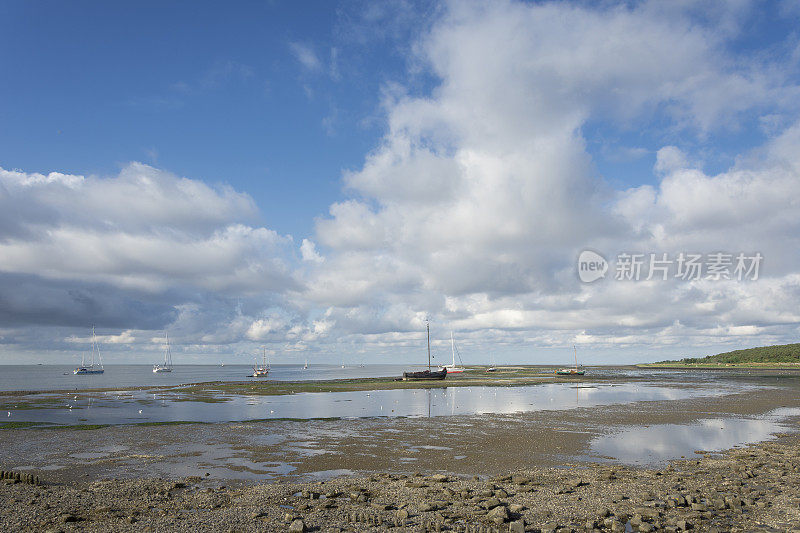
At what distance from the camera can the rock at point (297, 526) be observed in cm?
1620

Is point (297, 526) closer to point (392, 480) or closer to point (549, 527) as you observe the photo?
point (392, 480)

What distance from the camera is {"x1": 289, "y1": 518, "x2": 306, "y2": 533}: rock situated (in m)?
16.2

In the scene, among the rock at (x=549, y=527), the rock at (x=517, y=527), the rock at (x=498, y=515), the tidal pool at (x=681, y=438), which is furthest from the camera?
the tidal pool at (x=681, y=438)

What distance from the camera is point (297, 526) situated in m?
16.4

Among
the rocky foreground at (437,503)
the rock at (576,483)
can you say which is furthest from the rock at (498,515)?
the rock at (576,483)

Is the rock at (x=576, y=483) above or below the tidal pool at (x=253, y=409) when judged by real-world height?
above

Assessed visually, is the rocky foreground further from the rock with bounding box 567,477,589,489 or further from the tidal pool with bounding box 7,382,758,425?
the tidal pool with bounding box 7,382,758,425

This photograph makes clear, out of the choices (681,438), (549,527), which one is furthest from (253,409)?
(549,527)

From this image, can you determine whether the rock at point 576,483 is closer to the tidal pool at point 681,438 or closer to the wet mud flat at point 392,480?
the wet mud flat at point 392,480

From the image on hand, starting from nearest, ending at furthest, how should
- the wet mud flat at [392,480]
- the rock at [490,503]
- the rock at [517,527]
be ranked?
the rock at [517,527], the wet mud flat at [392,480], the rock at [490,503]

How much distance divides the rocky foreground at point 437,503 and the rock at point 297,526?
48 millimetres

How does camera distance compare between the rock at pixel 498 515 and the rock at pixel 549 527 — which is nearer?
the rock at pixel 549 527

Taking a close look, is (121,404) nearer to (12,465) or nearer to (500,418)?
(12,465)

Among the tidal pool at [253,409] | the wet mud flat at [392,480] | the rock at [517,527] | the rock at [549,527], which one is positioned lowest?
the tidal pool at [253,409]
